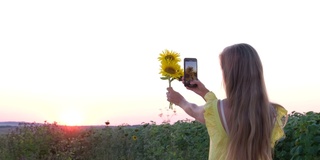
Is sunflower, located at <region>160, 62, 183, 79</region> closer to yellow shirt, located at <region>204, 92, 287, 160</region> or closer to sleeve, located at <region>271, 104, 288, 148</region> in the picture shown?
yellow shirt, located at <region>204, 92, 287, 160</region>

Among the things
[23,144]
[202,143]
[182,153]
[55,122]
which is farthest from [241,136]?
[55,122]

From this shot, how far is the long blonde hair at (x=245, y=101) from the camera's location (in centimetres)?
343

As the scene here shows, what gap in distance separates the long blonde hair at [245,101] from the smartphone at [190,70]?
1.48 feet

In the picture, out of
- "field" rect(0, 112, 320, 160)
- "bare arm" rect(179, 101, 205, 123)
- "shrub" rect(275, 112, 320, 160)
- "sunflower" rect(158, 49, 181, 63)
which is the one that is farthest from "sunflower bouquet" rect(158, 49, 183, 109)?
"field" rect(0, 112, 320, 160)

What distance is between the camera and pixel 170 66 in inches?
170

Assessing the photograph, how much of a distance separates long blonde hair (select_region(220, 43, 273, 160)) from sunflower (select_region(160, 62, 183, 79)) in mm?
707

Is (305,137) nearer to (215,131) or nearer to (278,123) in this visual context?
(278,123)

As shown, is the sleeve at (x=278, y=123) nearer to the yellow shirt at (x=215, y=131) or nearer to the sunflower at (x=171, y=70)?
the yellow shirt at (x=215, y=131)

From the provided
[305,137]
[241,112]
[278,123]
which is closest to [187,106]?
[241,112]

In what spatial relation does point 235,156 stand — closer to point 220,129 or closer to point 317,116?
point 220,129

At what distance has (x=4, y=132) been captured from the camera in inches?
474

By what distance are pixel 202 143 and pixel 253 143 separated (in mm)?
4770

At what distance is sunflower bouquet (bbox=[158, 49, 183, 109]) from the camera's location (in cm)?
422

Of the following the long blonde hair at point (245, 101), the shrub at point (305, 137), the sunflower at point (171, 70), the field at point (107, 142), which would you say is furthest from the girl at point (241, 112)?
the field at point (107, 142)
